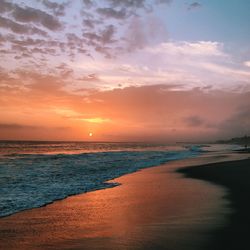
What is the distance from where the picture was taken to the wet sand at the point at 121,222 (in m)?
7.21

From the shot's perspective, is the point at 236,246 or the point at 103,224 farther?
the point at 103,224

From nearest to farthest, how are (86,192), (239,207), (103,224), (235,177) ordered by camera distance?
1. (103,224)
2. (239,207)
3. (86,192)
4. (235,177)

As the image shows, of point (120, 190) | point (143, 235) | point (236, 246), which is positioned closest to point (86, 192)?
point (120, 190)

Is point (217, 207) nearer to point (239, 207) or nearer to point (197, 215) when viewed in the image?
point (239, 207)

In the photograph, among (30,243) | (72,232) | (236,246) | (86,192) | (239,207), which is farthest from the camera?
(86,192)

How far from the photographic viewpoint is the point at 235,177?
19.7 m

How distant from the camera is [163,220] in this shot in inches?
362

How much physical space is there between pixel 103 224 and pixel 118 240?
5.37ft

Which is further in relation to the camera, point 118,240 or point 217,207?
point 217,207

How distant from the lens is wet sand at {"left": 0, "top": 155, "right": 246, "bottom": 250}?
7.21m

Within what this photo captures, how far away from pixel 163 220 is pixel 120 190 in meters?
6.39

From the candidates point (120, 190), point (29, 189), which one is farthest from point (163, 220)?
point (29, 189)

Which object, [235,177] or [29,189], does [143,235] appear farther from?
[235,177]

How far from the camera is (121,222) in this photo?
9094 millimetres
